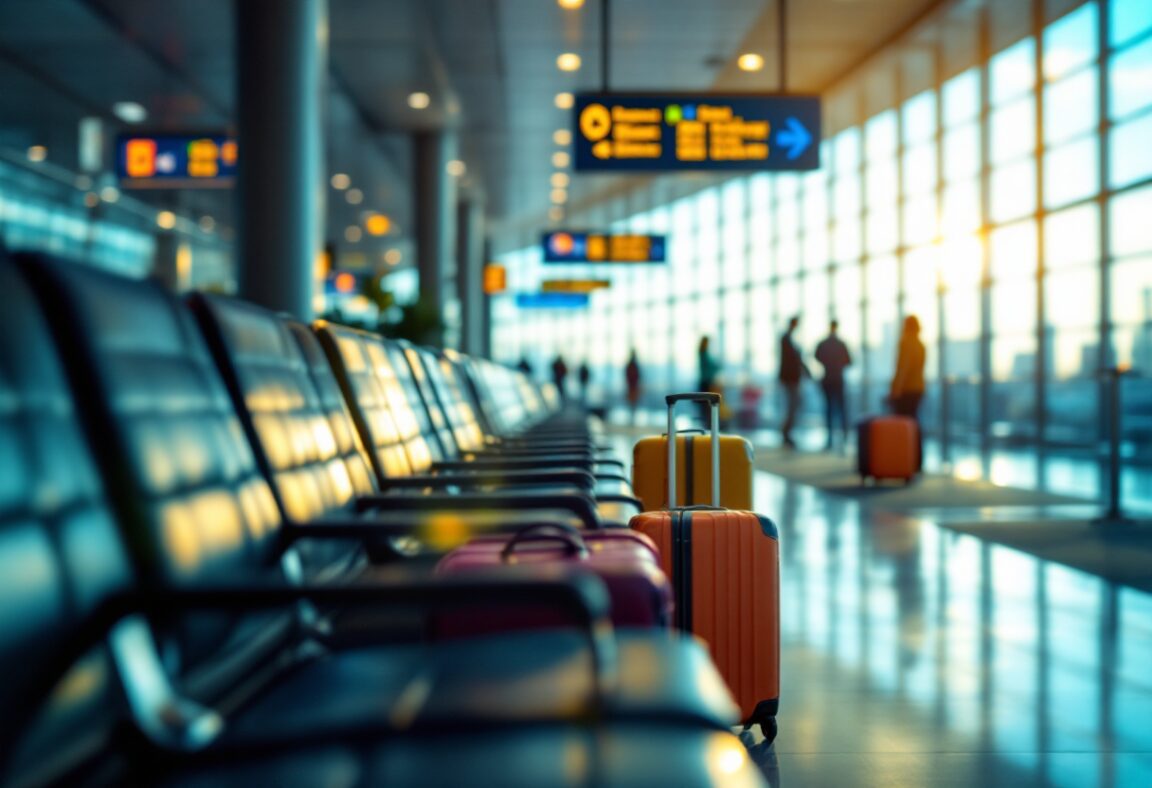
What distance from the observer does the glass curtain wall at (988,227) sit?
36.7 feet

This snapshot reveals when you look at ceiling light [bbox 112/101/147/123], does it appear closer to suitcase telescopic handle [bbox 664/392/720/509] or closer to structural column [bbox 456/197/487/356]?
structural column [bbox 456/197/487/356]

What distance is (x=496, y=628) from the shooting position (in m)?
1.78

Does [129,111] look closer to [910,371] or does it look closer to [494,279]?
[494,279]

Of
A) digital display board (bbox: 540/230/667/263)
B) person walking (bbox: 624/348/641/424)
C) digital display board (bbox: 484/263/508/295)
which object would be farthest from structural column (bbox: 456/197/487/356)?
person walking (bbox: 624/348/641/424)

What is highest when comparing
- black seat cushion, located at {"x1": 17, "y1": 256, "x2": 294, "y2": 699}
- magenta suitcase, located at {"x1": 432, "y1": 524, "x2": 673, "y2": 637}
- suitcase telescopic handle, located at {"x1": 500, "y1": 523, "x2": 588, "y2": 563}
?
black seat cushion, located at {"x1": 17, "y1": 256, "x2": 294, "y2": 699}

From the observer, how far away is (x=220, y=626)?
1.49 meters

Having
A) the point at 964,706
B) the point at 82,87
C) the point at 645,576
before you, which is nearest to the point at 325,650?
the point at 645,576

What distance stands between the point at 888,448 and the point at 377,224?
70.3ft

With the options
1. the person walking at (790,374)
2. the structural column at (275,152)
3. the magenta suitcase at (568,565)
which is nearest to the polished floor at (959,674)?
the magenta suitcase at (568,565)

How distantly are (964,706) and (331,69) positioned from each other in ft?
41.7

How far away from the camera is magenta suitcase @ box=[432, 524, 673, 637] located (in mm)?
1622

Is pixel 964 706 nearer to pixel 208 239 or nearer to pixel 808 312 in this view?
pixel 808 312

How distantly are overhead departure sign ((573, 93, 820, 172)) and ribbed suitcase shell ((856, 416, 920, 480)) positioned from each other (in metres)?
2.54

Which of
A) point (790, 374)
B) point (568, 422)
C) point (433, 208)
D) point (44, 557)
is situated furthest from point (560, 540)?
point (433, 208)
